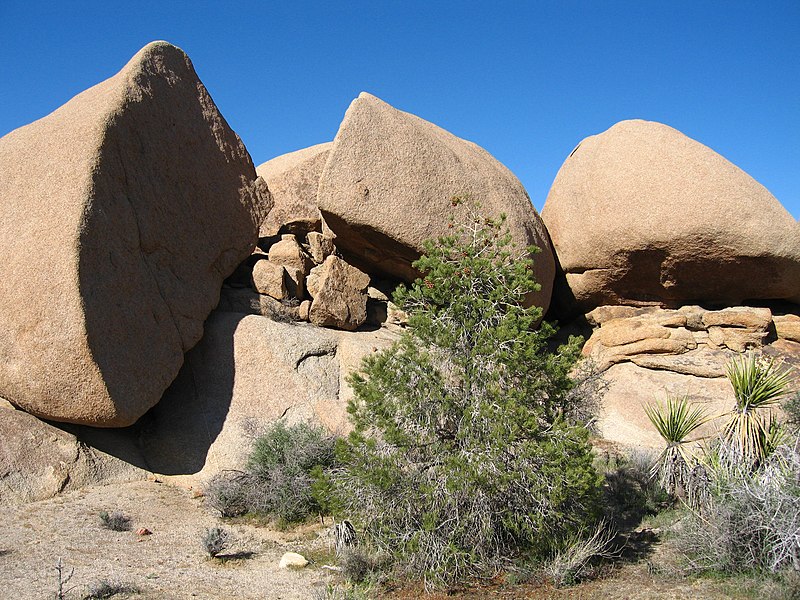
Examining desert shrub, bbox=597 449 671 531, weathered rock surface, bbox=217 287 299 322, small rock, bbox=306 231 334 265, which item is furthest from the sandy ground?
small rock, bbox=306 231 334 265

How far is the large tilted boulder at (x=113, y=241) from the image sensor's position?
26.2 ft

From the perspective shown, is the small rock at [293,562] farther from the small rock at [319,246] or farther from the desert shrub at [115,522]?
the small rock at [319,246]

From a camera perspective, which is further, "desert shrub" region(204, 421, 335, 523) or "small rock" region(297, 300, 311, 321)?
"small rock" region(297, 300, 311, 321)

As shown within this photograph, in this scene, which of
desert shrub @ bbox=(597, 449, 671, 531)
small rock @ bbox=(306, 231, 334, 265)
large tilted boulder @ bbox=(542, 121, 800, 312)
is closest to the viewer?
Result: desert shrub @ bbox=(597, 449, 671, 531)

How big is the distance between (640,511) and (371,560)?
3.58 metres

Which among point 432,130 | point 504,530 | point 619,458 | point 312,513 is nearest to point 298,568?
point 312,513

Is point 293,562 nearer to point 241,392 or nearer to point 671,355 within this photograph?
point 241,392

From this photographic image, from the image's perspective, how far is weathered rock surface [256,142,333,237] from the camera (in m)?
12.8

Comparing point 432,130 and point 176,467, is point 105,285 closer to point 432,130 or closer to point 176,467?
point 176,467

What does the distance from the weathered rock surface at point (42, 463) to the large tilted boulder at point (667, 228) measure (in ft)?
28.1

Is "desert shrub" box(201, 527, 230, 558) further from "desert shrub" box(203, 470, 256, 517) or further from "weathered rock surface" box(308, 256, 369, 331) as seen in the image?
"weathered rock surface" box(308, 256, 369, 331)

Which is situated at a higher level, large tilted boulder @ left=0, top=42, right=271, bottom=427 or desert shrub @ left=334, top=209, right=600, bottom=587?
large tilted boulder @ left=0, top=42, right=271, bottom=427

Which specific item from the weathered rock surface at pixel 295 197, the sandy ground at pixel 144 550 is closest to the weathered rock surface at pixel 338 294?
the weathered rock surface at pixel 295 197

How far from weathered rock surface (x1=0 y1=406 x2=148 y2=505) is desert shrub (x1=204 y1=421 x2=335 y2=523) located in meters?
1.34
